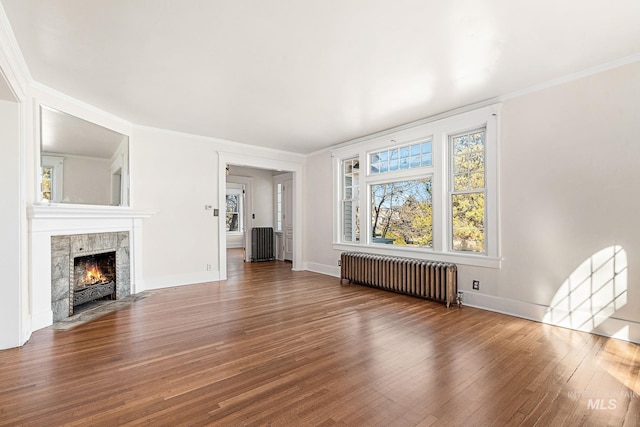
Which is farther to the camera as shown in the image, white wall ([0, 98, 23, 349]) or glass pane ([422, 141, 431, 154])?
glass pane ([422, 141, 431, 154])

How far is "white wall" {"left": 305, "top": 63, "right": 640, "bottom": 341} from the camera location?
9.53ft

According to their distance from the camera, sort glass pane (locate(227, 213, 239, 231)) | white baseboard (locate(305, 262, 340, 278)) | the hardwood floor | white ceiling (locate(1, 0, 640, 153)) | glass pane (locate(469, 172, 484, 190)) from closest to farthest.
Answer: the hardwood floor < white ceiling (locate(1, 0, 640, 153)) < glass pane (locate(469, 172, 484, 190)) < white baseboard (locate(305, 262, 340, 278)) < glass pane (locate(227, 213, 239, 231))

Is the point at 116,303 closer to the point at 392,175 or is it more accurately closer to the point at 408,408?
the point at 408,408

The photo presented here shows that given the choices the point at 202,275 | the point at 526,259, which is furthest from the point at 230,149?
the point at 526,259

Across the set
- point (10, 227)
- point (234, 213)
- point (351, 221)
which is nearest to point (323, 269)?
point (351, 221)

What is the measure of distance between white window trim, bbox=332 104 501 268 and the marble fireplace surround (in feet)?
13.2

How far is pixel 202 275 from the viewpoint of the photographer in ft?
18.1

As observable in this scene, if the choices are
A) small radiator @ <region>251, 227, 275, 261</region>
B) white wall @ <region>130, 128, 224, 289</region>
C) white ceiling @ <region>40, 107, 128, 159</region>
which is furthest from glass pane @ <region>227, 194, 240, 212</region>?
white ceiling @ <region>40, 107, 128, 159</region>

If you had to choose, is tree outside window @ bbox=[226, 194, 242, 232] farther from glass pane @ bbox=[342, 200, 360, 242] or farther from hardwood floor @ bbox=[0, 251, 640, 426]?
hardwood floor @ bbox=[0, 251, 640, 426]

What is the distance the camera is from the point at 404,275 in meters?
4.62

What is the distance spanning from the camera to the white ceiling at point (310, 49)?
2.17 meters

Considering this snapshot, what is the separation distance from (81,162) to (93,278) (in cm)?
167

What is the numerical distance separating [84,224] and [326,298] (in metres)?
3.46

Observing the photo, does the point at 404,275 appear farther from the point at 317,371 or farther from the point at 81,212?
the point at 81,212
